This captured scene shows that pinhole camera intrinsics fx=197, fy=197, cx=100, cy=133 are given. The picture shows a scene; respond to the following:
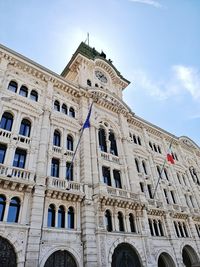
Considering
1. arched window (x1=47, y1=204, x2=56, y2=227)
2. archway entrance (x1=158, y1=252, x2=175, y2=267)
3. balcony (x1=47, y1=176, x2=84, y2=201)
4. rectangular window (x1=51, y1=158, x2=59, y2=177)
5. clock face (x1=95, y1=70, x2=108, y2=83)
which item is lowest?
archway entrance (x1=158, y1=252, x2=175, y2=267)

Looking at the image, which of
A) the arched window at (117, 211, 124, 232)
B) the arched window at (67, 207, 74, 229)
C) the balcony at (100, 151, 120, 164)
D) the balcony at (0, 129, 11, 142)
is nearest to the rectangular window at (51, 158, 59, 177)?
the arched window at (67, 207, 74, 229)

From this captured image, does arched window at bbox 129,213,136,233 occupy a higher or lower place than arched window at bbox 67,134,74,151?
lower

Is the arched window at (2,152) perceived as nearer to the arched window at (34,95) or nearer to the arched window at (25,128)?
the arched window at (25,128)

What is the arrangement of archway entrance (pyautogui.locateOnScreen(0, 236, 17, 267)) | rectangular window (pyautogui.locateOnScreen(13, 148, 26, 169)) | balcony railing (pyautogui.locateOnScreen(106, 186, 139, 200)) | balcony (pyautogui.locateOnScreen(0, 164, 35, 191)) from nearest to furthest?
archway entrance (pyautogui.locateOnScreen(0, 236, 17, 267)) < balcony (pyautogui.locateOnScreen(0, 164, 35, 191)) < rectangular window (pyautogui.locateOnScreen(13, 148, 26, 169)) < balcony railing (pyautogui.locateOnScreen(106, 186, 139, 200))

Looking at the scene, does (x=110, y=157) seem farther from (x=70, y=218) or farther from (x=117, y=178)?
(x=70, y=218)

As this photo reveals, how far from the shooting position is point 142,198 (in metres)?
19.7

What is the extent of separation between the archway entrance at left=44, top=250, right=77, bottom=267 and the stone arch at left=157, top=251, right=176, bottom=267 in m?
10.1

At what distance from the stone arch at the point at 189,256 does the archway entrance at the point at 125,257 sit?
938cm

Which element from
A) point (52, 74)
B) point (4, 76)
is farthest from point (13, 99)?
point (52, 74)

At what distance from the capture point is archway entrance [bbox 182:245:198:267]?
2219 cm

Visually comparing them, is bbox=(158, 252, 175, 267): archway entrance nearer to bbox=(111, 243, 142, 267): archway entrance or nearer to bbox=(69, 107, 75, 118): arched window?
bbox=(111, 243, 142, 267): archway entrance

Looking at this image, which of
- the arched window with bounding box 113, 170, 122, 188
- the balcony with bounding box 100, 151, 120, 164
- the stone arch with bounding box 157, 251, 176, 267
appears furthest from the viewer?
the balcony with bounding box 100, 151, 120, 164

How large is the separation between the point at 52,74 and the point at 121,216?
1638 cm

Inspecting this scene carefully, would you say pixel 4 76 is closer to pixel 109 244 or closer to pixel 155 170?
pixel 109 244
